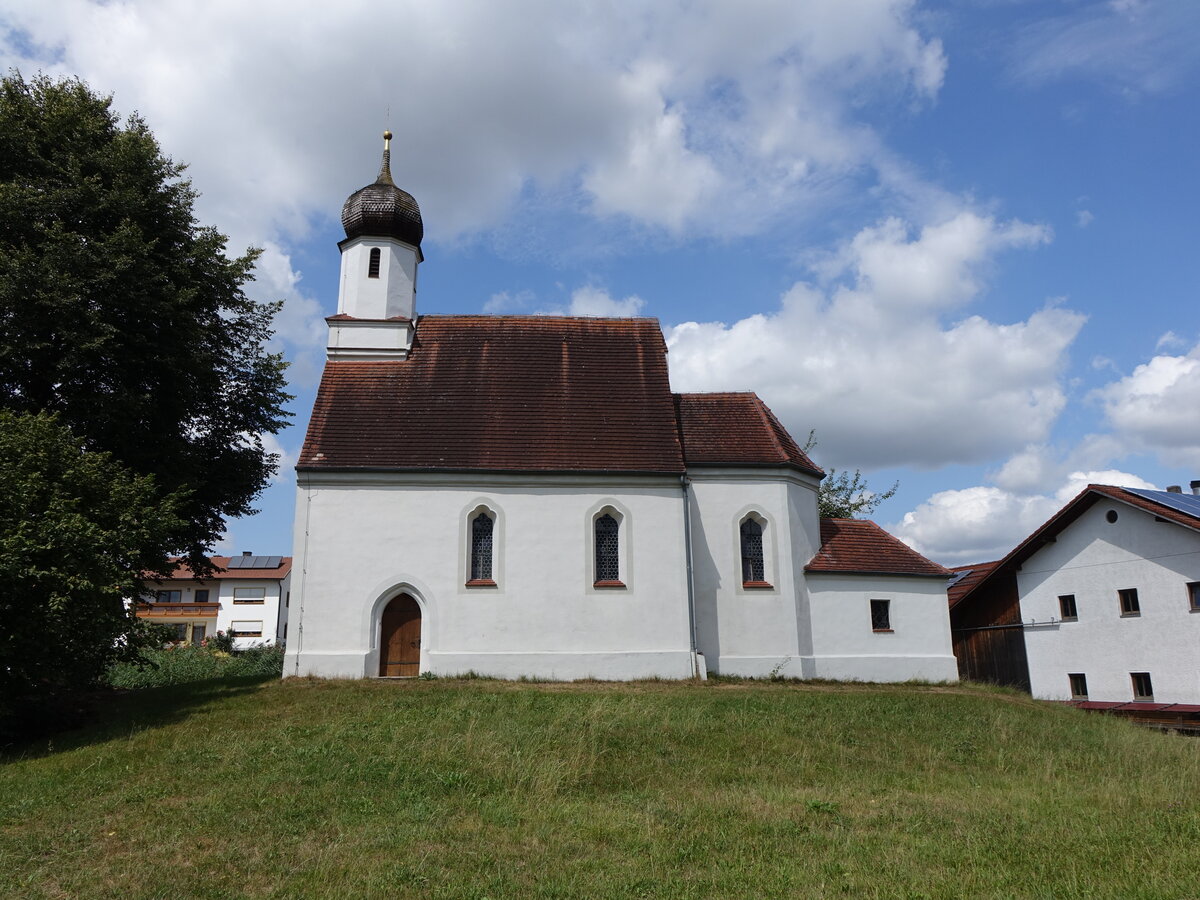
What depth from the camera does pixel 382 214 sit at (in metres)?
25.0

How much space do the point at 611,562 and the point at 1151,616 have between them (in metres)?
15.7

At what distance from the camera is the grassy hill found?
24.5ft

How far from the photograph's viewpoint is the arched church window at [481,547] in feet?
70.4

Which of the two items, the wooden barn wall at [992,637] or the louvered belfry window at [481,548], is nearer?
the louvered belfry window at [481,548]

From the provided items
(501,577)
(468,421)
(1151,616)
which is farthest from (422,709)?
(1151,616)

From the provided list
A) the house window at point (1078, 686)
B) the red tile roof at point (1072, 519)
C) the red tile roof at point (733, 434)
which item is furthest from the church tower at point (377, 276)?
the house window at point (1078, 686)

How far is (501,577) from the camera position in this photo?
21203 millimetres

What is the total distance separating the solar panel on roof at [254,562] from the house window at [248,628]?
4.02 meters

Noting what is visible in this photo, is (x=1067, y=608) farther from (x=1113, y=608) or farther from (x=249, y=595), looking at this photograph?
(x=249, y=595)

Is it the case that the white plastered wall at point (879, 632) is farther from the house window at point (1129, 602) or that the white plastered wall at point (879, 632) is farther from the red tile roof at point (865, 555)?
the house window at point (1129, 602)

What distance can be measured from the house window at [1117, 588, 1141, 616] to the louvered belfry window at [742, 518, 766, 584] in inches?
444

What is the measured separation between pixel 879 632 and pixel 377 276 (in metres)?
18.0

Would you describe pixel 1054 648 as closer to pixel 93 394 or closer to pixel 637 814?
pixel 637 814

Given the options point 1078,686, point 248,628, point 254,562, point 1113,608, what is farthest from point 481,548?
point 254,562
